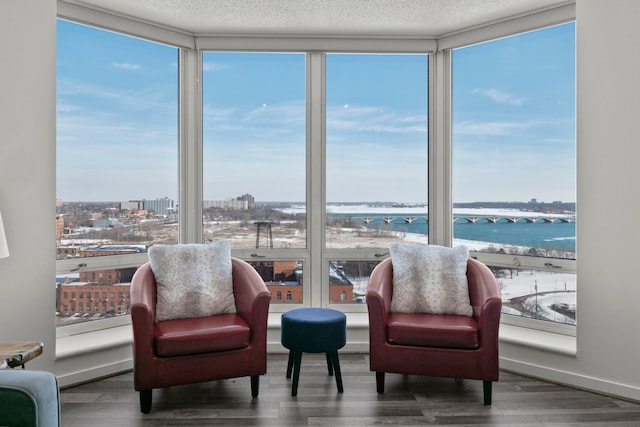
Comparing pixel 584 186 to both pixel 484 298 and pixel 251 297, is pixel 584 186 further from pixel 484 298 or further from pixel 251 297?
pixel 251 297

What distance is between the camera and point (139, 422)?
113 inches

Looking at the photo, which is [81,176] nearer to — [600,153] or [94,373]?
[94,373]

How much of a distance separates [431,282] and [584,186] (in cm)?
130

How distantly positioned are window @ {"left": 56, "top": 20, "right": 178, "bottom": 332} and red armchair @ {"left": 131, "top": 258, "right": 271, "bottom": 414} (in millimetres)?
834

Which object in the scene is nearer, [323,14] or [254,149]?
[323,14]

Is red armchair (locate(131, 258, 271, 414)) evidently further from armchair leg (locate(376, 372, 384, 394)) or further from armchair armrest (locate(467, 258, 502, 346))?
armchair armrest (locate(467, 258, 502, 346))

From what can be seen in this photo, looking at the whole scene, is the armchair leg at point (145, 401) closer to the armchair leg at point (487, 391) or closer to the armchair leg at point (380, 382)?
the armchair leg at point (380, 382)

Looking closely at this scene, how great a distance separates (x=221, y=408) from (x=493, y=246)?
272 centimetres

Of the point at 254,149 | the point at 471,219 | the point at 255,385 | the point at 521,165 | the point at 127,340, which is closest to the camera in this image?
the point at 255,385

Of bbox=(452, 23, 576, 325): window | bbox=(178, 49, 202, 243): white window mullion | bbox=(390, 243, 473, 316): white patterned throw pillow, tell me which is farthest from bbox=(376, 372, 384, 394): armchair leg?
bbox=(178, 49, 202, 243): white window mullion

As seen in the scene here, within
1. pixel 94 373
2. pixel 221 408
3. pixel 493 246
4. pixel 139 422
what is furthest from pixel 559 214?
pixel 94 373

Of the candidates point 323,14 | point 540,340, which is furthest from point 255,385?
point 323,14

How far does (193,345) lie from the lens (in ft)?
10.0

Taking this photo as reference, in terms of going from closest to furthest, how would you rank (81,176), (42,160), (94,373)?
(42,160), (94,373), (81,176)
